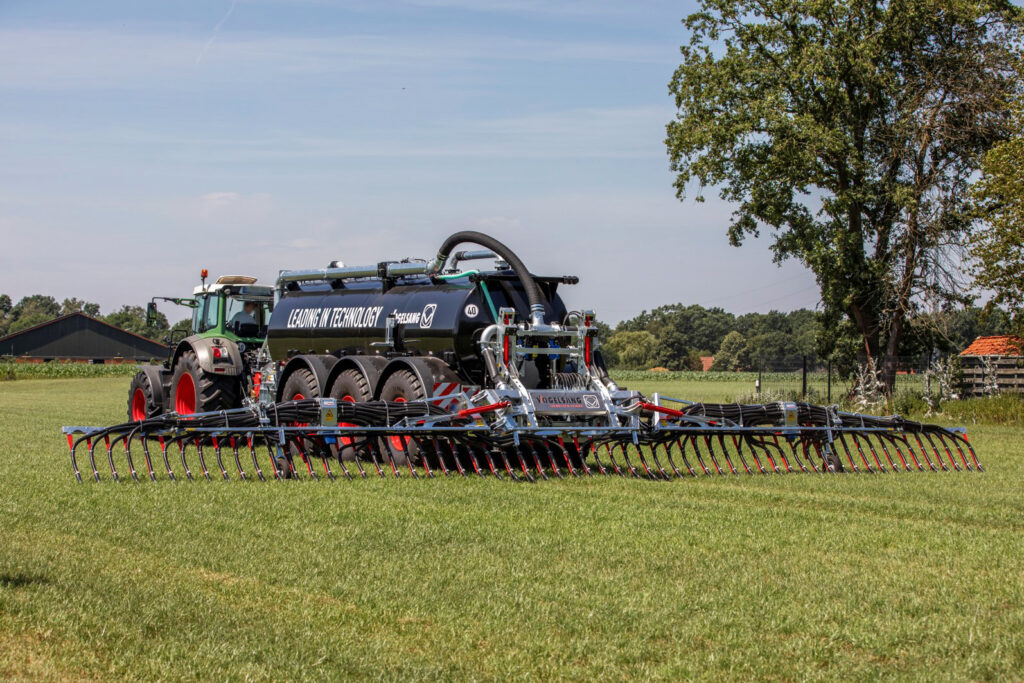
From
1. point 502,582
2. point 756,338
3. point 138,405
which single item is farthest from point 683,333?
point 502,582

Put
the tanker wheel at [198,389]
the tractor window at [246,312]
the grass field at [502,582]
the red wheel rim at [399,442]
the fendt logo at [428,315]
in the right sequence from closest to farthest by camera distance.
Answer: the grass field at [502,582]
the red wheel rim at [399,442]
the fendt logo at [428,315]
the tanker wheel at [198,389]
the tractor window at [246,312]

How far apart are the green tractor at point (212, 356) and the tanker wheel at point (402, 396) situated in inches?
165

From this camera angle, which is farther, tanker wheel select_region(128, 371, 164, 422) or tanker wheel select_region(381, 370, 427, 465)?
tanker wheel select_region(128, 371, 164, 422)

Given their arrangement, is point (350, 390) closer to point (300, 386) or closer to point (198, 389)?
point (300, 386)

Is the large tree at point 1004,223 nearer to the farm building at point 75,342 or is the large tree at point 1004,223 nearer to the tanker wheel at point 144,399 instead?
the tanker wheel at point 144,399

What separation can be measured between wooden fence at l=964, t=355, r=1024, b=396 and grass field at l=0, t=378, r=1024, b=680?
1432cm

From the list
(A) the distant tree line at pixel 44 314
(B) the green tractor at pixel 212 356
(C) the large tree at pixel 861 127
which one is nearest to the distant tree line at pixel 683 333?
(A) the distant tree line at pixel 44 314

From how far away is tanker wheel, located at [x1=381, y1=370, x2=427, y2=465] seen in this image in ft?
43.6

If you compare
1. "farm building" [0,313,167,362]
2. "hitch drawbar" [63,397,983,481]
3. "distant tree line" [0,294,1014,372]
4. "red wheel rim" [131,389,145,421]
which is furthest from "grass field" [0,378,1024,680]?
"farm building" [0,313,167,362]

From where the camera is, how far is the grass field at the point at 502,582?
5414mm

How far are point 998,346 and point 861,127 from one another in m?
6.97

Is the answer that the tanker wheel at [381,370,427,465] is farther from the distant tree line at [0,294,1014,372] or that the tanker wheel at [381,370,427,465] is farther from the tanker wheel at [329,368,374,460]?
the distant tree line at [0,294,1014,372]

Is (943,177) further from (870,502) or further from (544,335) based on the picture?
(870,502)

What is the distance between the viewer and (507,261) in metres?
14.6
